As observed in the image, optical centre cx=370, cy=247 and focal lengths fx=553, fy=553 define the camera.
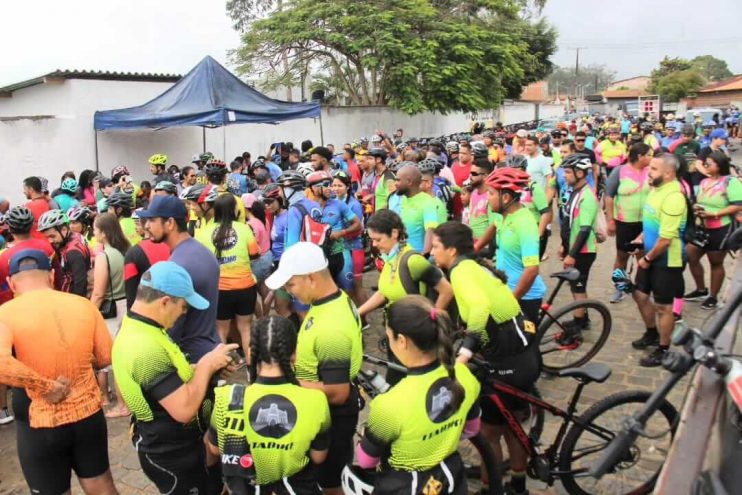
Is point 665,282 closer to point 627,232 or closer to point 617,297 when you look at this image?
point 627,232

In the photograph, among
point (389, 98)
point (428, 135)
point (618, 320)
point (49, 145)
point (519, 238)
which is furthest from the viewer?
point (428, 135)

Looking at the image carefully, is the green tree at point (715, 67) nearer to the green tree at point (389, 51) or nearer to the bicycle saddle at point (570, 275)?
the green tree at point (389, 51)

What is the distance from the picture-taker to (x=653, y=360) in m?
5.30

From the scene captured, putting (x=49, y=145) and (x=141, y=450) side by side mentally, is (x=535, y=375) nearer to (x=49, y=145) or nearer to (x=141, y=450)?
(x=141, y=450)

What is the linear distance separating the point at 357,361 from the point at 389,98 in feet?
72.8

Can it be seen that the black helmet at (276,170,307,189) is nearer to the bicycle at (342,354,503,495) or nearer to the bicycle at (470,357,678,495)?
the bicycle at (342,354,503,495)

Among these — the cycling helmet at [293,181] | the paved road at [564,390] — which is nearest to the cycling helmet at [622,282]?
the paved road at [564,390]

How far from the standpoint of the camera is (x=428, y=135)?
27.8m

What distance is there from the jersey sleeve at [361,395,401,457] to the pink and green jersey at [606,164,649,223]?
544cm

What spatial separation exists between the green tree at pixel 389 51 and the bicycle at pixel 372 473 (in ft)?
63.7

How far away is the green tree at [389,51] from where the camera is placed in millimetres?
21609

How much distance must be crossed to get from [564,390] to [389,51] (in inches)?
736

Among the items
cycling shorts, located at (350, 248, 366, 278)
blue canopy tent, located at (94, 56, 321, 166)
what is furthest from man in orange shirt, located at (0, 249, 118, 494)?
blue canopy tent, located at (94, 56, 321, 166)

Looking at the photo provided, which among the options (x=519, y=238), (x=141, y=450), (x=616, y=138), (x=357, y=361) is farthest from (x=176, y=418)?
(x=616, y=138)
